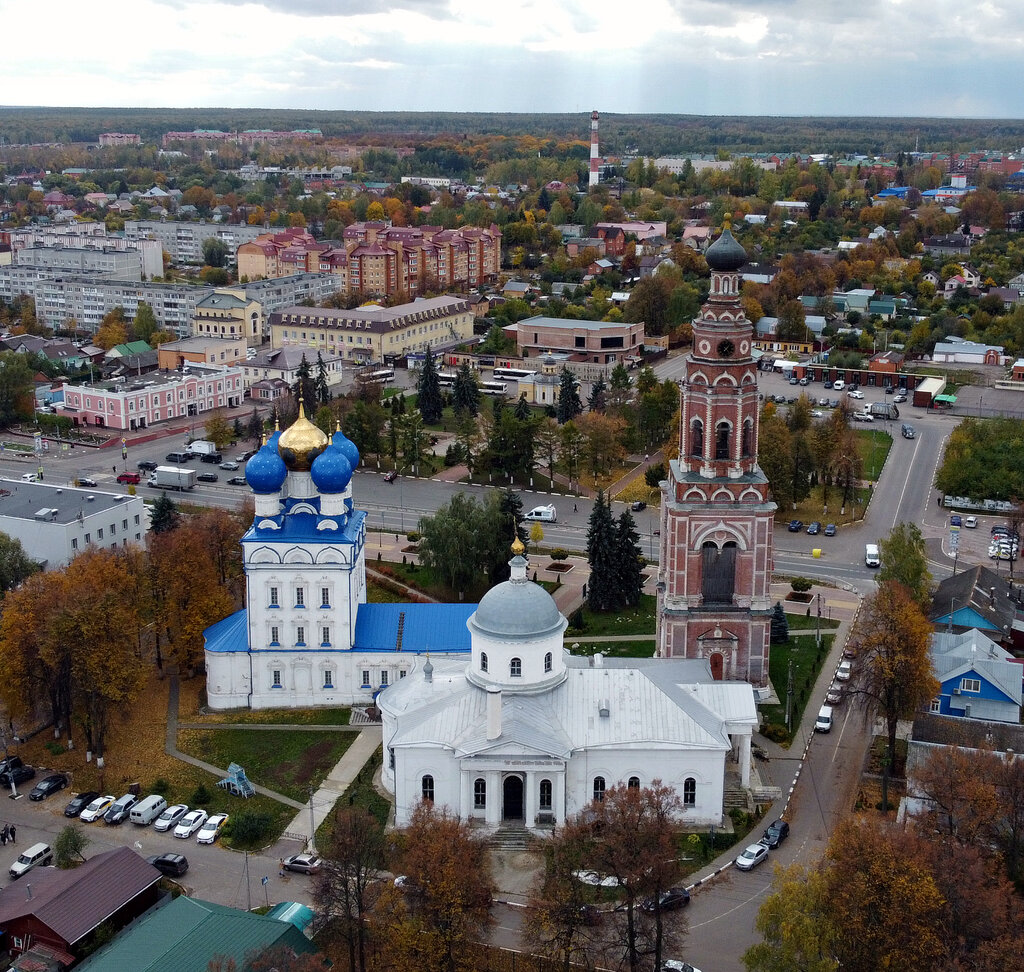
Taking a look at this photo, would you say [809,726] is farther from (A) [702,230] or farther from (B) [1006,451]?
(A) [702,230]

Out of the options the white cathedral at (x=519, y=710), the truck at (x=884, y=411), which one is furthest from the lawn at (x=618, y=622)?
the truck at (x=884, y=411)

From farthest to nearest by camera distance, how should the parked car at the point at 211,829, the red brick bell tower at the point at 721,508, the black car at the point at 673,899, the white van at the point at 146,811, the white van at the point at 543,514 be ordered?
the white van at the point at 543,514, the red brick bell tower at the point at 721,508, the white van at the point at 146,811, the parked car at the point at 211,829, the black car at the point at 673,899

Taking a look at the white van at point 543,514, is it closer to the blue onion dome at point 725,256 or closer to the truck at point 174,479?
the truck at point 174,479

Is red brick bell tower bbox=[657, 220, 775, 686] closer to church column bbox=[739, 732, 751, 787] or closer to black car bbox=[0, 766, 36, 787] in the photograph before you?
church column bbox=[739, 732, 751, 787]

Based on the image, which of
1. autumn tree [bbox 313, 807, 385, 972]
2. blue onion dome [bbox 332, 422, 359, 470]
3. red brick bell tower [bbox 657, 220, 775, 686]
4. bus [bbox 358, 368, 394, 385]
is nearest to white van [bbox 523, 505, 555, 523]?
blue onion dome [bbox 332, 422, 359, 470]

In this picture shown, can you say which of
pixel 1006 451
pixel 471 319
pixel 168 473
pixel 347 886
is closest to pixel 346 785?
pixel 347 886

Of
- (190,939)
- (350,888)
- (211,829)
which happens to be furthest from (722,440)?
(190,939)
